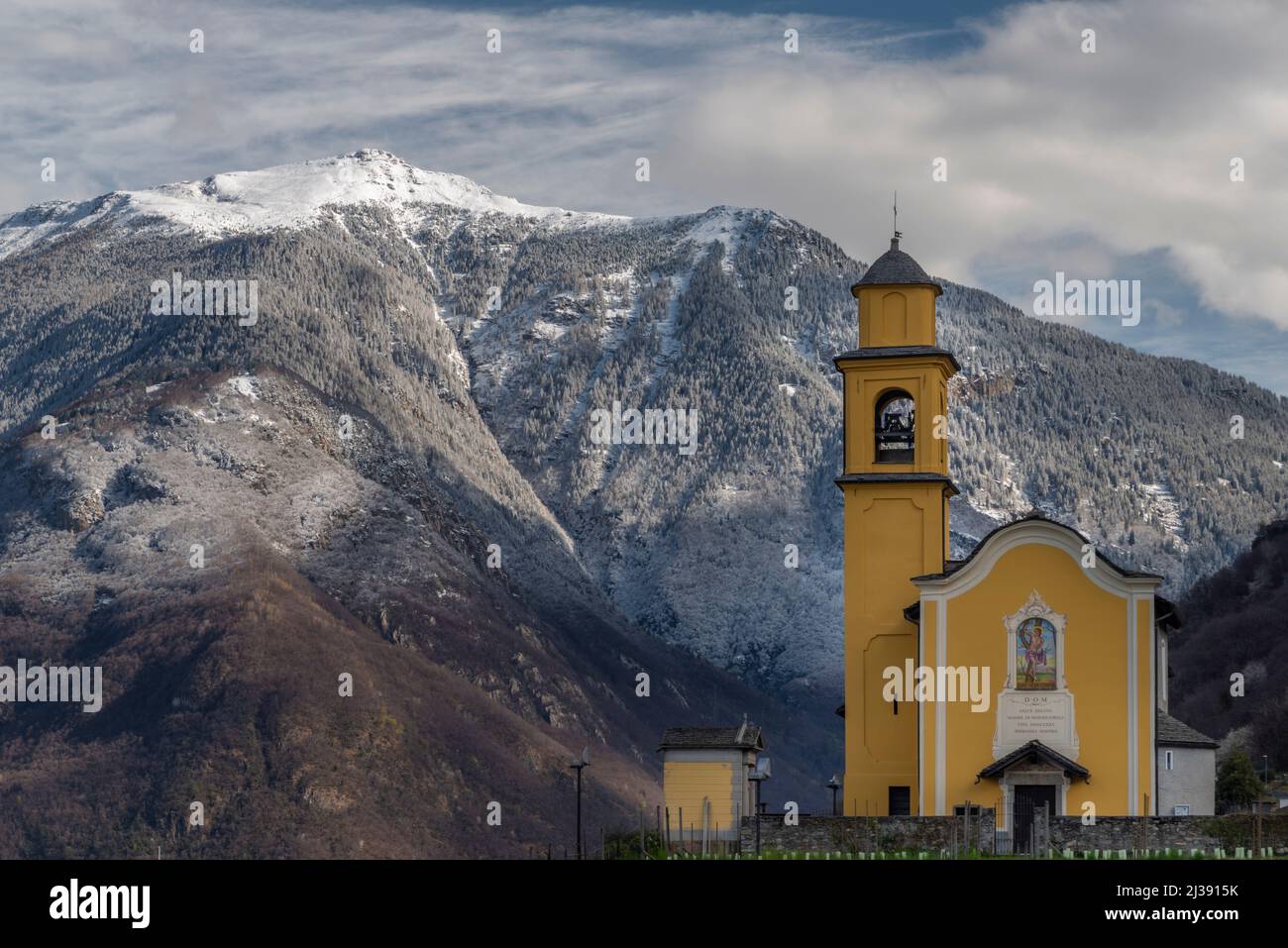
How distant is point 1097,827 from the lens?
50.8m

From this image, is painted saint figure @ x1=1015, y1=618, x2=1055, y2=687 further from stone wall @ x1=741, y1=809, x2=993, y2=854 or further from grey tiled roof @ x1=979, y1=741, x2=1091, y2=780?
stone wall @ x1=741, y1=809, x2=993, y2=854

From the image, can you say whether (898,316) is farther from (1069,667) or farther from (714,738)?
(714,738)

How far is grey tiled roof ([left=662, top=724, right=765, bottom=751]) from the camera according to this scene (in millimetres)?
60781

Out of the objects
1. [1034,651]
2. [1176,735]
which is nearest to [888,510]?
[1034,651]

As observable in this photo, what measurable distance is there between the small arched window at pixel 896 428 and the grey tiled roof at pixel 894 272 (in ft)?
11.6

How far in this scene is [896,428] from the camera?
226 feet

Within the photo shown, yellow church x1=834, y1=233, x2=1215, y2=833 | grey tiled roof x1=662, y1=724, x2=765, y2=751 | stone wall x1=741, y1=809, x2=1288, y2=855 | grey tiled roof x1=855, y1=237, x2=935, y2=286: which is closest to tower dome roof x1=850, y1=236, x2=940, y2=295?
grey tiled roof x1=855, y1=237, x2=935, y2=286

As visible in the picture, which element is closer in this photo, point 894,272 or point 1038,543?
point 1038,543

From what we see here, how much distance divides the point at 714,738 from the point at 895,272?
55.6 feet

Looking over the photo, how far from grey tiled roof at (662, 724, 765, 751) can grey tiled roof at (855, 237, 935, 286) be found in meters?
15.3

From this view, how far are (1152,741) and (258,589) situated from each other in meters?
130

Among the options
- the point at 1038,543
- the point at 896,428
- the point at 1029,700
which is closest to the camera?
the point at 1029,700
